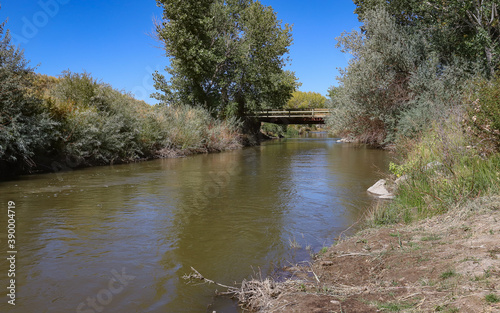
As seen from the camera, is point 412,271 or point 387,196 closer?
point 412,271

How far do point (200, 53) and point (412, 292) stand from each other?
87.4 feet

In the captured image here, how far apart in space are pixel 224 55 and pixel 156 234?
2581 cm

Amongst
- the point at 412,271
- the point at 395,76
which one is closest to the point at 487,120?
the point at 412,271

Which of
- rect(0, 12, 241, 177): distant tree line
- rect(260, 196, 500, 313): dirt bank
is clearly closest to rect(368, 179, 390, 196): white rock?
rect(260, 196, 500, 313): dirt bank

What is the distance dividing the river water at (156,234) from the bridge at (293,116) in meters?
33.1

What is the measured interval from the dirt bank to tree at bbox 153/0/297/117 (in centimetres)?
2485

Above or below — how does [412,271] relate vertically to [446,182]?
below

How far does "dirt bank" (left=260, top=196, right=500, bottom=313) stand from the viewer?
3027 mm

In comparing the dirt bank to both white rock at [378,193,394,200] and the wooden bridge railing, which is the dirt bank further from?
the wooden bridge railing

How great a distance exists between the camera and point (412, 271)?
3709mm

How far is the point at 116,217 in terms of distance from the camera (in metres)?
7.58

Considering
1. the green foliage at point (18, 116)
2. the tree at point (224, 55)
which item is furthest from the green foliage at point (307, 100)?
the green foliage at point (18, 116)

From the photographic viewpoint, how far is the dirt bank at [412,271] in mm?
3027

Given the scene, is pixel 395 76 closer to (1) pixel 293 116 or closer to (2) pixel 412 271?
(2) pixel 412 271
